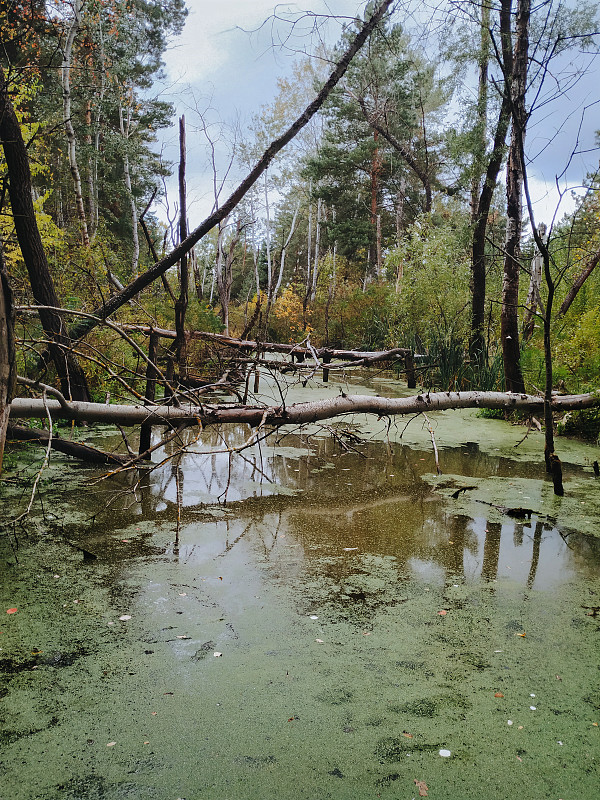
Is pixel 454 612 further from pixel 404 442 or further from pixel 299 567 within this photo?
pixel 404 442

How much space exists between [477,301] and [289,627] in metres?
6.75

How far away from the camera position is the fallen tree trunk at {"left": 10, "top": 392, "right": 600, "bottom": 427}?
2.80m

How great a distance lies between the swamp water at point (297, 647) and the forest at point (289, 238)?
2.16 ft

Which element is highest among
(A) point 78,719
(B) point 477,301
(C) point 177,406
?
(B) point 477,301

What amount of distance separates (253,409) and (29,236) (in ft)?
6.97

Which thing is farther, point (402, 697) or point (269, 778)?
point (402, 697)

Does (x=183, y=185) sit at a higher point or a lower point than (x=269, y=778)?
higher

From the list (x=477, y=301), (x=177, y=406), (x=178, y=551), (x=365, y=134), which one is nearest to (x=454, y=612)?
(x=178, y=551)

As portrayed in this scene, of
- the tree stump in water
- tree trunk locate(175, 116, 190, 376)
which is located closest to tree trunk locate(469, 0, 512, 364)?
the tree stump in water

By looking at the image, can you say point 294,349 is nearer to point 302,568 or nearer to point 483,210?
point 302,568

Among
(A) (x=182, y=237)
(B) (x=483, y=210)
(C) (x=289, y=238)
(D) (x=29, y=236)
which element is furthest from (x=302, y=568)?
(C) (x=289, y=238)

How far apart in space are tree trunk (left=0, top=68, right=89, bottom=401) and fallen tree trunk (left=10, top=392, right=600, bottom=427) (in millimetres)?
624

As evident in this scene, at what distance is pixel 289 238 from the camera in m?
11.5

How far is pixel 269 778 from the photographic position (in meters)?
1.12
